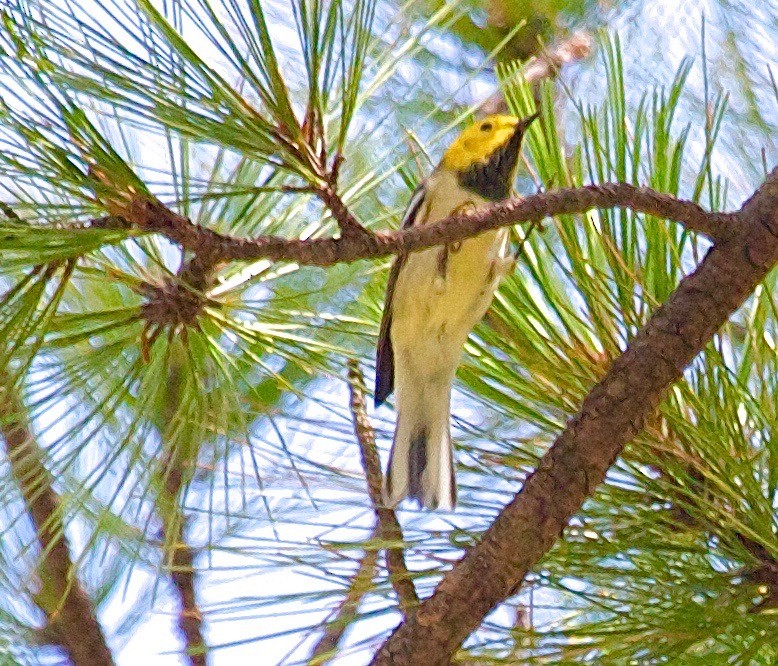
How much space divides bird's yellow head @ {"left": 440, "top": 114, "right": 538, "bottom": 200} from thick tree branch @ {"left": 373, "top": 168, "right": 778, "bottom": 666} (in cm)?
55

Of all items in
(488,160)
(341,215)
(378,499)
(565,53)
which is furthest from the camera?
(565,53)

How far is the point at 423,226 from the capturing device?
0.81 m

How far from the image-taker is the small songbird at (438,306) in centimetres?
116

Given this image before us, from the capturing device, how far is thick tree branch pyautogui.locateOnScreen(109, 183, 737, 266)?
30.2 inches

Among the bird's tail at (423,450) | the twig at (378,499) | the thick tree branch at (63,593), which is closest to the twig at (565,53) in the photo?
the bird's tail at (423,450)

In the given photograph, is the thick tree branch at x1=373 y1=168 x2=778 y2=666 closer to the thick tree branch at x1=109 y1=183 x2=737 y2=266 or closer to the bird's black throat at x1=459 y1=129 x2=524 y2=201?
the thick tree branch at x1=109 y1=183 x2=737 y2=266

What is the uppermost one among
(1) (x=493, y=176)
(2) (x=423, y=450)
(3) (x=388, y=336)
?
(1) (x=493, y=176)

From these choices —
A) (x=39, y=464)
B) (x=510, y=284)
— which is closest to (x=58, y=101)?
(x=39, y=464)

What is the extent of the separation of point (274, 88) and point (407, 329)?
58 cm

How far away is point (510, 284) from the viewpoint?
1094 millimetres

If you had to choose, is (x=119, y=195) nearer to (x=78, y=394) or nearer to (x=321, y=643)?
(x=78, y=394)

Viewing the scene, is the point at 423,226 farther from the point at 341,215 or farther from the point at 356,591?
the point at 356,591

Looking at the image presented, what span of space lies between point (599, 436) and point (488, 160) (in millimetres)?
617

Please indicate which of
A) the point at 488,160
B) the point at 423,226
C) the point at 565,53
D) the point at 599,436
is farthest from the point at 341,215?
the point at 565,53
